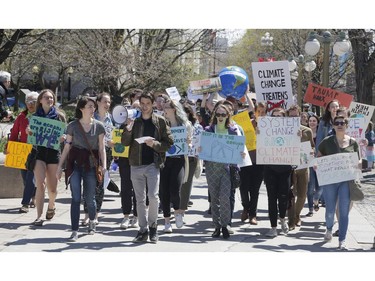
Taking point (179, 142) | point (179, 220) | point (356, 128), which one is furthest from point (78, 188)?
point (356, 128)

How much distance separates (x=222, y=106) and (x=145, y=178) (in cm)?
140

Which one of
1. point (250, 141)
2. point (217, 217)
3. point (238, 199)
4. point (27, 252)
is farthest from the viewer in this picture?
point (238, 199)

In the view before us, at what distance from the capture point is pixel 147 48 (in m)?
28.7

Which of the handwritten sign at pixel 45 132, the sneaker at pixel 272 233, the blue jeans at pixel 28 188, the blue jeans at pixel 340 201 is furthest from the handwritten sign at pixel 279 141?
the blue jeans at pixel 28 188

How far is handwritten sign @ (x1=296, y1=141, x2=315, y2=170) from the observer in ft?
33.7

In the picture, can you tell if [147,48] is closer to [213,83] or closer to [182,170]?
[213,83]

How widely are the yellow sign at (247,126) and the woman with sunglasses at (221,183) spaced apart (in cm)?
84

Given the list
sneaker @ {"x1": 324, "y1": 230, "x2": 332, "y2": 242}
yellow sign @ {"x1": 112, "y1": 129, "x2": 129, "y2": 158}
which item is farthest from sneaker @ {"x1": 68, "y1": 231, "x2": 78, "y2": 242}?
sneaker @ {"x1": 324, "y1": 230, "x2": 332, "y2": 242}

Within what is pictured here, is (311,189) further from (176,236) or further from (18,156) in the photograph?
(18,156)

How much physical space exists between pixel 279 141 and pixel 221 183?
42.8 inches

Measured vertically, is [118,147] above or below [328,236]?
above

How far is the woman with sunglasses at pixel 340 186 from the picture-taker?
8.77m

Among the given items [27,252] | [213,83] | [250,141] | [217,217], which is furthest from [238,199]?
[27,252]

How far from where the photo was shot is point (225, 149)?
9.20 m
